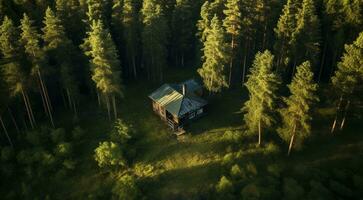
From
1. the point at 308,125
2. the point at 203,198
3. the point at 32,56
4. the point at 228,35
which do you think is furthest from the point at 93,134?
the point at 308,125

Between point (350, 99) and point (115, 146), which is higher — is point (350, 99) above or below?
above

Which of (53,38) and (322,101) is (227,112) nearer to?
(322,101)

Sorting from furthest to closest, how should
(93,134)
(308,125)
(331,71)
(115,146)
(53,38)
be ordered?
(331,71) < (93,134) < (53,38) < (115,146) < (308,125)

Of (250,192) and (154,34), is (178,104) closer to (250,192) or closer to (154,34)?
(154,34)

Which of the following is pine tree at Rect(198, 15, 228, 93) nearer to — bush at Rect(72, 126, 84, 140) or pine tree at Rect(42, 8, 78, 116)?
pine tree at Rect(42, 8, 78, 116)

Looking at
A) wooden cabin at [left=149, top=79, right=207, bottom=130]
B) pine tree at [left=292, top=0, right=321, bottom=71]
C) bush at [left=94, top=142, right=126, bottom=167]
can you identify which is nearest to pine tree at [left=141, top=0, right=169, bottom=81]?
wooden cabin at [left=149, top=79, right=207, bottom=130]
